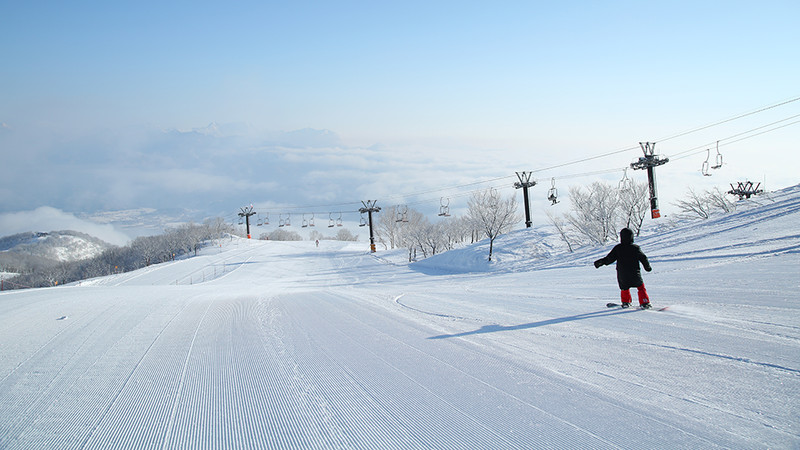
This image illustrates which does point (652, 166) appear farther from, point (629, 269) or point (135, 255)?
point (135, 255)

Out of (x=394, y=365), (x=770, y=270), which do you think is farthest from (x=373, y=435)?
(x=770, y=270)

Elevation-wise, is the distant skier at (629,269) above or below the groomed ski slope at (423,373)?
above

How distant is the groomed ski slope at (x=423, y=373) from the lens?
3.86 m

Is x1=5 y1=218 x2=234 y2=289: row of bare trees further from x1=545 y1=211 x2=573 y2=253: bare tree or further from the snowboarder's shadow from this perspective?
the snowboarder's shadow

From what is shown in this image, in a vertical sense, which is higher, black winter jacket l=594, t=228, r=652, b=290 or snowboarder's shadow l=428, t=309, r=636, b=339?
black winter jacket l=594, t=228, r=652, b=290

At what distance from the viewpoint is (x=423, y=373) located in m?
5.48

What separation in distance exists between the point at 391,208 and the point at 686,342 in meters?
87.7

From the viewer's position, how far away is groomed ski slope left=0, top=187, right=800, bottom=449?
3.86 meters

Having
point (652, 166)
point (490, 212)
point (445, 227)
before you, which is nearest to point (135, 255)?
point (445, 227)

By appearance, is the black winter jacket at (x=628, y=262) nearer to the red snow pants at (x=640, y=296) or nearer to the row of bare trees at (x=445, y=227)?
the red snow pants at (x=640, y=296)

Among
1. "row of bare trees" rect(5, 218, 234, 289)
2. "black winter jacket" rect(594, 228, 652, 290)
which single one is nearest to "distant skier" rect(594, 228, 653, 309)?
"black winter jacket" rect(594, 228, 652, 290)

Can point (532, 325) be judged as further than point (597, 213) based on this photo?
No

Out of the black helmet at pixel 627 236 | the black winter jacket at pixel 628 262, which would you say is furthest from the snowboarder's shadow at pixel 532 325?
the black helmet at pixel 627 236

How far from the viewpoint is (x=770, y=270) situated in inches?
455
